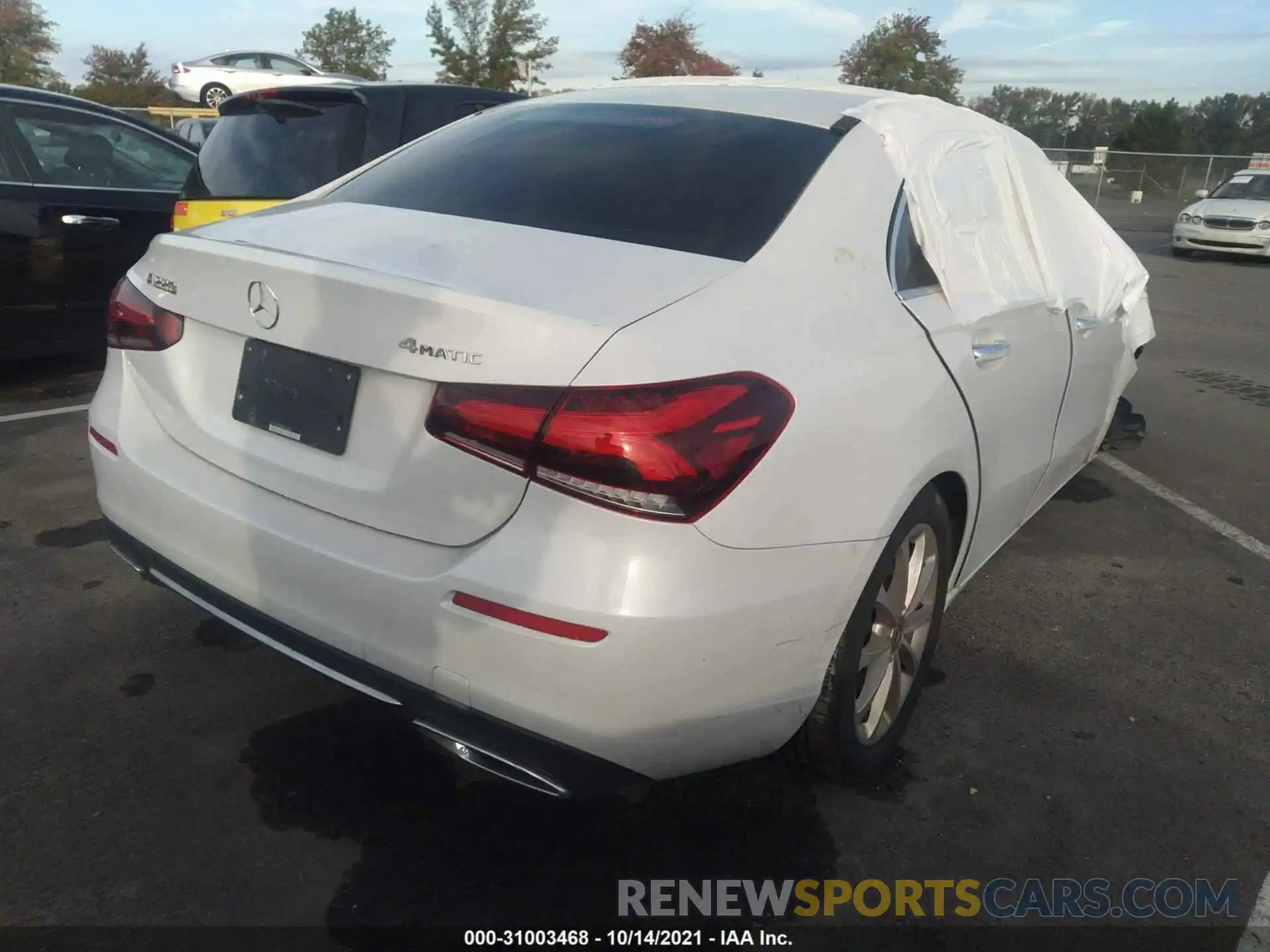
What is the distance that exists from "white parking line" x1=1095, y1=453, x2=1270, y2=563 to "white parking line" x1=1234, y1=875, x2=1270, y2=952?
7.87 ft

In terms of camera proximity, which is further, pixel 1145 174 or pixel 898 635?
pixel 1145 174

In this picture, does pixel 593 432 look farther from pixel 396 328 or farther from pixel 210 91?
pixel 210 91

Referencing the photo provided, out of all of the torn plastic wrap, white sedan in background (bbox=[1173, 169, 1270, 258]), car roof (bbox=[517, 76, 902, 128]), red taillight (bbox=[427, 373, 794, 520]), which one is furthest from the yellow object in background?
white sedan in background (bbox=[1173, 169, 1270, 258])

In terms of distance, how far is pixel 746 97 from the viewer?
3062 millimetres

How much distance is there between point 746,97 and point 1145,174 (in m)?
35.2

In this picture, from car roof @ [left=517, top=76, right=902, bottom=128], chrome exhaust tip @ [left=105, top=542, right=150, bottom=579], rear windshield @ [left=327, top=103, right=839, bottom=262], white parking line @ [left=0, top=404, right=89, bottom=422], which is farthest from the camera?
white parking line @ [left=0, top=404, right=89, bottom=422]

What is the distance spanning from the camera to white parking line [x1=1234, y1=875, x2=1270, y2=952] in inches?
87.4

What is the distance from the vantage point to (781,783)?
2.67 m

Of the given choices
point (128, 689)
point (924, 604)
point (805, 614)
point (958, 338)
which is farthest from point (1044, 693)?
point (128, 689)

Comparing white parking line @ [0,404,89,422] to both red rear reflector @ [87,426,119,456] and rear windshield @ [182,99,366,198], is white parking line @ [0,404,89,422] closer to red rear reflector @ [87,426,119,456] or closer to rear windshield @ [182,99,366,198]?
rear windshield @ [182,99,366,198]

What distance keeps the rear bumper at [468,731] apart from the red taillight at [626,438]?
49 centimetres

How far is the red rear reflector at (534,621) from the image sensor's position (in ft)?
6.09

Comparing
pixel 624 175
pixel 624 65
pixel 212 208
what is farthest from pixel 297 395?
pixel 624 65

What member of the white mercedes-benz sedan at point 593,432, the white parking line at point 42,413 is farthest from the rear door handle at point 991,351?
the white parking line at point 42,413
